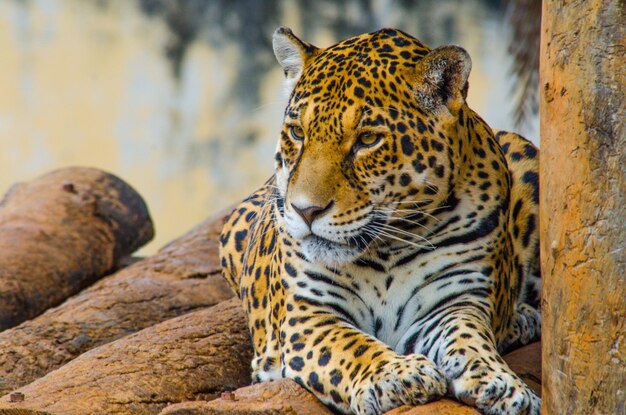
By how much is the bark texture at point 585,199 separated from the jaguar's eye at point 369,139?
1327mm

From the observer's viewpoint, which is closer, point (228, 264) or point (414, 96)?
point (414, 96)

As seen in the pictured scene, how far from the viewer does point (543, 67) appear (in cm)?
520

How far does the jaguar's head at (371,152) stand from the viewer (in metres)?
6.25

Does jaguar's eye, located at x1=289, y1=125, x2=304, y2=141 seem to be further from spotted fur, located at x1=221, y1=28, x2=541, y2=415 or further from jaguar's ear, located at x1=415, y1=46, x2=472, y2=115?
jaguar's ear, located at x1=415, y1=46, x2=472, y2=115

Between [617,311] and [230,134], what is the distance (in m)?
11.6

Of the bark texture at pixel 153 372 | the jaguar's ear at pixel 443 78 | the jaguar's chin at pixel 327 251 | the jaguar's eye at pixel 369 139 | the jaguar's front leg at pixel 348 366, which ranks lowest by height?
the bark texture at pixel 153 372

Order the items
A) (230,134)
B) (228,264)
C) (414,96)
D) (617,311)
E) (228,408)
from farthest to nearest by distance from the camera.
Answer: (230,134) → (228,264) → (414,96) → (228,408) → (617,311)

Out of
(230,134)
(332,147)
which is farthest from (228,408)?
(230,134)

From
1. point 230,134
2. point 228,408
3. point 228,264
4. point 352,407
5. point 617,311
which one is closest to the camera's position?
point 617,311

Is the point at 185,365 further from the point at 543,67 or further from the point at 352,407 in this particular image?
the point at 543,67

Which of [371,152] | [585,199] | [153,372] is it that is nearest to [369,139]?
[371,152]

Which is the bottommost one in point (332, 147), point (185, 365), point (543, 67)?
point (185, 365)

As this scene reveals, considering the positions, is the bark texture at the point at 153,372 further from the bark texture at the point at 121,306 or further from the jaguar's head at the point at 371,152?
the jaguar's head at the point at 371,152

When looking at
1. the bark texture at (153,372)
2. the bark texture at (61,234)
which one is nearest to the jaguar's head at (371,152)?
the bark texture at (153,372)
